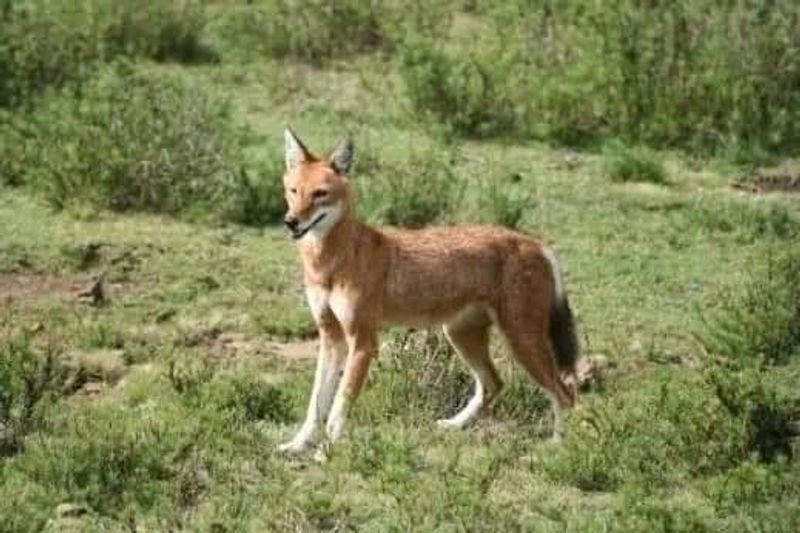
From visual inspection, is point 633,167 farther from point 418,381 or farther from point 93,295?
point 418,381

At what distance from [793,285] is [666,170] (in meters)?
3.94

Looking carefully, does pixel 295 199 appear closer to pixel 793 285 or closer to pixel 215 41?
pixel 793 285

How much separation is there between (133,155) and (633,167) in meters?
3.49

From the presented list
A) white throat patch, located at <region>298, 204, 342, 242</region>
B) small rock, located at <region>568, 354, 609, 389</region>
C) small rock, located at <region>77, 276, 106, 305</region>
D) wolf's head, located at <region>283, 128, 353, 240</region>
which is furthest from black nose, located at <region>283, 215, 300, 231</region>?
small rock, located at <region>77, 276, 106, 305</region>

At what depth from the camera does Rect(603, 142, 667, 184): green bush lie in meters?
14.5

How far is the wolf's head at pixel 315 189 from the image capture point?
9.18 meters

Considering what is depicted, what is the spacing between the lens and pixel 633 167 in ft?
47.5

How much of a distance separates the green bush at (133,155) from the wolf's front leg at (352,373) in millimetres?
4353

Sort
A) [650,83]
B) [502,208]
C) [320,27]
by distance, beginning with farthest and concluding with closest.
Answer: [320,27], [650,83], [502,208]

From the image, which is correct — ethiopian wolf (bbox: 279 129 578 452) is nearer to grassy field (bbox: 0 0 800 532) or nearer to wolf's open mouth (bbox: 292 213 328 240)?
wolf's open mouth (bbox: 292 213 328 240)

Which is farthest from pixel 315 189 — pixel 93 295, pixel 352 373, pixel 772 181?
pixel 772 181

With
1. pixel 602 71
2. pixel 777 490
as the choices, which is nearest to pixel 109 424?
pixel 777 490

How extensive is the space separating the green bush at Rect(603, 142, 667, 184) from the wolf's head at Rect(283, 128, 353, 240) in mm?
5405

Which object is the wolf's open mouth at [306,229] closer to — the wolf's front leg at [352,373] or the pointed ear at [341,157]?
the pointed ear at [341,157]
